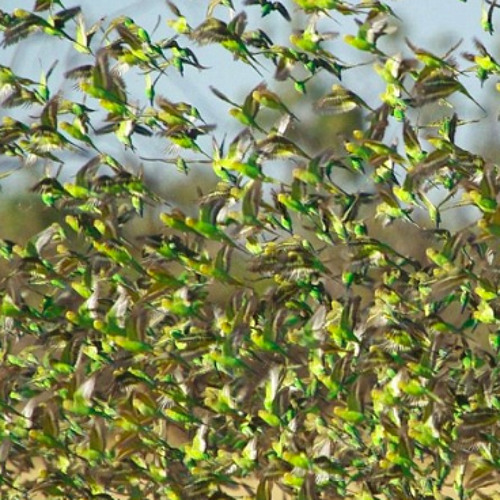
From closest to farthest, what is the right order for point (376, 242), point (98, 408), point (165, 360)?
point (376, 242) → point (165, 360) → point (98, 408)

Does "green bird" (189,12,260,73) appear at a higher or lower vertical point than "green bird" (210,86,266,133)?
higher

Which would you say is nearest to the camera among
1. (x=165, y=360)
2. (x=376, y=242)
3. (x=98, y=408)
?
(x=376, y=242)

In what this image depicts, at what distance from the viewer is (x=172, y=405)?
3.81 meters

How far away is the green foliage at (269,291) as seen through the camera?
11.4 ft

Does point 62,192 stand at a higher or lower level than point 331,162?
lower

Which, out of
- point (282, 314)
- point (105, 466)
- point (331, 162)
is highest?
point (331, 162)

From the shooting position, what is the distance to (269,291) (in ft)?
11.9

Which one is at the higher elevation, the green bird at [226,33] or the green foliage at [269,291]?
the green bird at [226,33]

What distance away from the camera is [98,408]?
4.05 meters

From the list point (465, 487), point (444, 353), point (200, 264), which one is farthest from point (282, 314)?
point (465, 487)

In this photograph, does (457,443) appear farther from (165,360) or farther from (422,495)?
(165,360)

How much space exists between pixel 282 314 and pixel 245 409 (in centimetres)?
40

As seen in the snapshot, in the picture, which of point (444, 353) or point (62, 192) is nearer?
point (444, 353)

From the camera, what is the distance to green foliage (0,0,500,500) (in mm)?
3477
